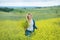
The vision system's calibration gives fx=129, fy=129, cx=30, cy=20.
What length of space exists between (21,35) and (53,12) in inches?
16.6

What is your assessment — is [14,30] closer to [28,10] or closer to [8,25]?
[8,25]

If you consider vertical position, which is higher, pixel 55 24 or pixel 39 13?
pixel 39 13

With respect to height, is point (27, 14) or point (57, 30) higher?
point (27, 14)

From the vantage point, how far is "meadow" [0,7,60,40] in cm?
131

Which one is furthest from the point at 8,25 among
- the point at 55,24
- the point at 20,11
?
the point at 55,24

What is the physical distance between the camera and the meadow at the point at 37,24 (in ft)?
4.30

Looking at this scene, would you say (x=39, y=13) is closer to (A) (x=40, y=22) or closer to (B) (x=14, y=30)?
(A) (x=40, y=22)

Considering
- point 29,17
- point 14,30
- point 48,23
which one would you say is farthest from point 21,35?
point 48,23

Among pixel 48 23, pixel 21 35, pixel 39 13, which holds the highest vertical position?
pixel 39 13

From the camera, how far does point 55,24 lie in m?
1.34

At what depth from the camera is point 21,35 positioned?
1.30 meters

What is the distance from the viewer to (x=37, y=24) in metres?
1.33

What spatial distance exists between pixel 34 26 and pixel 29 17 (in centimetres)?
11

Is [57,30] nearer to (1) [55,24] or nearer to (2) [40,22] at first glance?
(1) [55,24]
